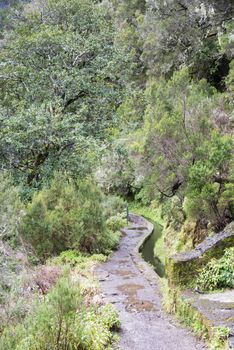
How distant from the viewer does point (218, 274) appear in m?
7.89

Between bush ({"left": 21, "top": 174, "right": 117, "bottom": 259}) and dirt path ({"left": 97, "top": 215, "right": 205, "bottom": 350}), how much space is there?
113 cm

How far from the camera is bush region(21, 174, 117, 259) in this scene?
12453 millimetres

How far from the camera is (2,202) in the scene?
990cm

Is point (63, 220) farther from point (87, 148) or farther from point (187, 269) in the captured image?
point (187, 269)

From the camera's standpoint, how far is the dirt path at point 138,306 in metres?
A: 6.67

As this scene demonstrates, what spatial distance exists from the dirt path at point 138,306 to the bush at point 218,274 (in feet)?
3.37

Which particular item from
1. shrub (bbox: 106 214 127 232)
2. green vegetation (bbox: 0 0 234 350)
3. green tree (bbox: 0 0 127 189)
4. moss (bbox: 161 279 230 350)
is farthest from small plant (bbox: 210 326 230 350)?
shrub (bbox: 106 214 127 232)

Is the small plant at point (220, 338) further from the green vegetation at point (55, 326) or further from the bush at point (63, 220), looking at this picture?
the bush at point (63, 220)

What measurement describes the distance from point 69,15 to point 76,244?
11184 millimetres

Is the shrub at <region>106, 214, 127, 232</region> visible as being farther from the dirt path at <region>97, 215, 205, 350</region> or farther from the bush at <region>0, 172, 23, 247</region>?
the bush at <region>0, 172, 23, 247</region>

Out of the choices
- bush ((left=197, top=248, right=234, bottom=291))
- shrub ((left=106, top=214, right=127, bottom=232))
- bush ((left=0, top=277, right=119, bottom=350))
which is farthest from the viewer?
shrub ((left=106, top=214, right=127, bottom=232))

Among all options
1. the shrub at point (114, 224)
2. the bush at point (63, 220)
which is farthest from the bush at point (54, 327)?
the shrub at point (114, 224)

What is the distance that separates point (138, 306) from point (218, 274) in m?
1.83

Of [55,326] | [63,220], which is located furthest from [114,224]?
[55,326]
